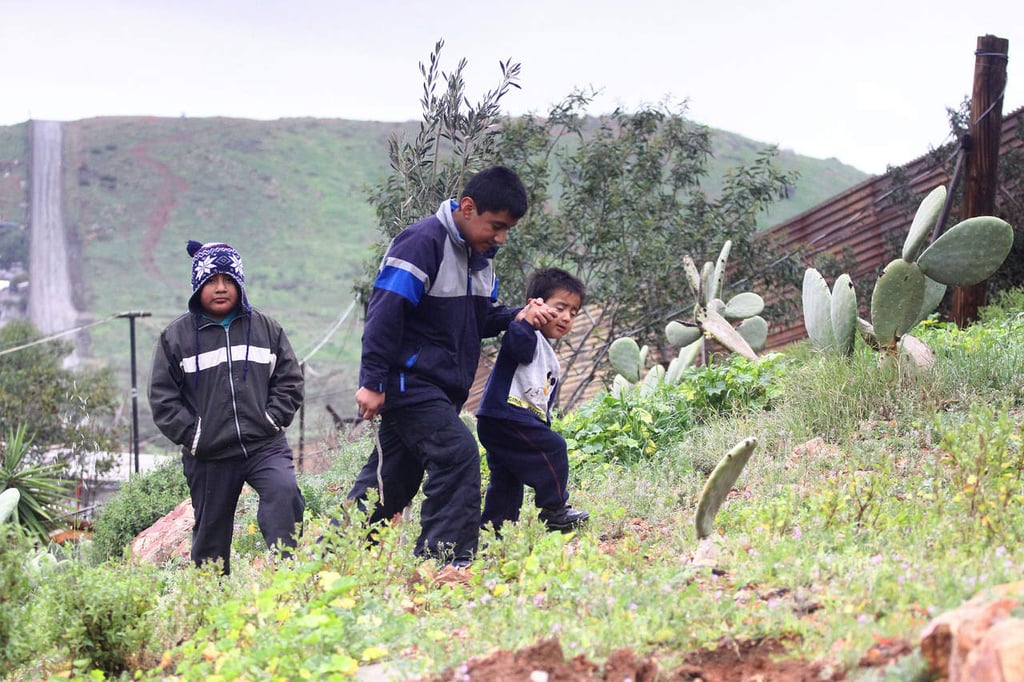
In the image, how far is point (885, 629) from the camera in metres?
2.87

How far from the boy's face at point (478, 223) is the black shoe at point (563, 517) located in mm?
1314

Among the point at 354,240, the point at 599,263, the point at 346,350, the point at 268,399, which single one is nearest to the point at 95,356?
the point at 346,350

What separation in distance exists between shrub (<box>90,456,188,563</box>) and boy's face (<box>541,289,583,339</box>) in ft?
17.9

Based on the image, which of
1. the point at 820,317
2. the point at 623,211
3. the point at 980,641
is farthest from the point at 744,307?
the point at 980,641

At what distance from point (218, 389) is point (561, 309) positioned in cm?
162

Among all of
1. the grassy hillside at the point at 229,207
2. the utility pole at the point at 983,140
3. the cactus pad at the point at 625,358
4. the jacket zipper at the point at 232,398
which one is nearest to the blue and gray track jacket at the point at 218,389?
the jacket zipper at the point at 232,398

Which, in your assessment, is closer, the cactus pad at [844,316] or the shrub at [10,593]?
the shrub at [10,593]

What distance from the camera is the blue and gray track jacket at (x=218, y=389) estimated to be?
5059mm

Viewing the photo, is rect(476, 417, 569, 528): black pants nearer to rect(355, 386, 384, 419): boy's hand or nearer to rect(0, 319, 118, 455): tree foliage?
rect(355, 386, 384, 419): boy's hand

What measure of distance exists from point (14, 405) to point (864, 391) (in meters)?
18.5

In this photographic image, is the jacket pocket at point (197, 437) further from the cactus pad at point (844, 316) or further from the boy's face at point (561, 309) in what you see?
the cactus pad at point (844, 316)

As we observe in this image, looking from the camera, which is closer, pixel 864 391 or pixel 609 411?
pixel 864 391

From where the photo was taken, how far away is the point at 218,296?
16.9 feet

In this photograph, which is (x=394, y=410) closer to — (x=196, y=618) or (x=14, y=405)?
(x=196, y=618)
